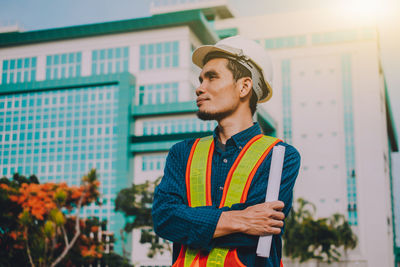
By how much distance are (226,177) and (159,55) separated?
108 feet

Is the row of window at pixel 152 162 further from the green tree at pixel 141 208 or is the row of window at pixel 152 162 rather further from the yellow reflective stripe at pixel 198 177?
the yellow reflective stripe at pixel 198 177

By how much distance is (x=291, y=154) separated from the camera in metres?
1.79

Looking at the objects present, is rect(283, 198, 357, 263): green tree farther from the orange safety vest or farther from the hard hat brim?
the orange safety vest

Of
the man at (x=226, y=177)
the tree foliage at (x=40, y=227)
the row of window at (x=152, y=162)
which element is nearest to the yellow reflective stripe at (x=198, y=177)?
the man at (x=226, y=177)

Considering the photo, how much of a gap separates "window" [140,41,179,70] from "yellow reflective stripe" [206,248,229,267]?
3222cm

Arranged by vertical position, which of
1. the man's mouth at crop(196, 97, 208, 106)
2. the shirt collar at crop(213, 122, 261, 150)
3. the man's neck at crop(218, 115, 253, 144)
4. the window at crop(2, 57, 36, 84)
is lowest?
the shirt collar at crop(213, 122, 261, 150)

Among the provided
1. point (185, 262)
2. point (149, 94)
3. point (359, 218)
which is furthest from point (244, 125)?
point (359, 218)

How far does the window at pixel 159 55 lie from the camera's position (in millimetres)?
33750

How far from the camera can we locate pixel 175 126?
3275cm

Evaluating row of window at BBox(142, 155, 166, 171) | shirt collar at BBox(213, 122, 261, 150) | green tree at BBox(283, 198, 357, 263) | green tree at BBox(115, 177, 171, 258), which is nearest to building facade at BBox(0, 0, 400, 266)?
row of window at BBox(142, 155, 166, 171)

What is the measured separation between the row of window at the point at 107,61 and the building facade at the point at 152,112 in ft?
0.21

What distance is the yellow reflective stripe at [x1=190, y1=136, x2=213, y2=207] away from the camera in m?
1.73

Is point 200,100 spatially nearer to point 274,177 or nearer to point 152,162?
point 274,177

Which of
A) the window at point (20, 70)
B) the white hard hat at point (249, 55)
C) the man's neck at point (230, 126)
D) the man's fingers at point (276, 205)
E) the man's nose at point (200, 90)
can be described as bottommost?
the man's fingers at point (276, 205)
